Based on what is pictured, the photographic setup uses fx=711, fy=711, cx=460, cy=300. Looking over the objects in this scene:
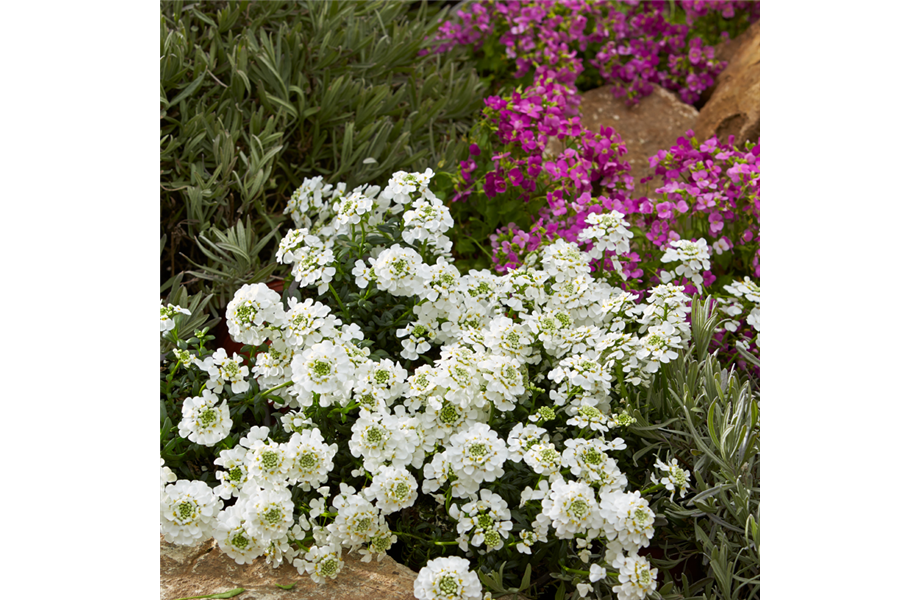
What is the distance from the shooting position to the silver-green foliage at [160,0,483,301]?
2762mm

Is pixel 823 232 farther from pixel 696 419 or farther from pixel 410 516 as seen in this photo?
pixel 410 516

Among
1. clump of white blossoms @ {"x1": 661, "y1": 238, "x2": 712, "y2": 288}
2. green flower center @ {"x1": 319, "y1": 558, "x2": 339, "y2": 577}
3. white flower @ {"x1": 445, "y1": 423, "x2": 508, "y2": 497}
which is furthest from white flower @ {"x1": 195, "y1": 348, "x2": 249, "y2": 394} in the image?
clump of white blossoms @ {"x1": 661, "y1": 238, "x2": 712, "y2": 288}

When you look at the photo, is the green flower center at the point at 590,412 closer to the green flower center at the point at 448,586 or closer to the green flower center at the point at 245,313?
the green flower center at the point at 448,586

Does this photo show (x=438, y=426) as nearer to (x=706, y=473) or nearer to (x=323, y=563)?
(x=323, y=563)

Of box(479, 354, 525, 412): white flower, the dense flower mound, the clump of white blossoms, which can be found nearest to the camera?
the dense flower mound

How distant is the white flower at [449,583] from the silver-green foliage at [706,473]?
491 mm

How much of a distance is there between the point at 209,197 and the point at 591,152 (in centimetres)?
164

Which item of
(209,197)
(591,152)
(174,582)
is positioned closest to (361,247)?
(209,197)

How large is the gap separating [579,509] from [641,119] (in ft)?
9.78

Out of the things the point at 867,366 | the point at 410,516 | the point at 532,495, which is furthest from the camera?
the point at 410,516

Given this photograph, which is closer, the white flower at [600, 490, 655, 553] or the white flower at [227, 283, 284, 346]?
the white flower at [600, 490, 655, 553]

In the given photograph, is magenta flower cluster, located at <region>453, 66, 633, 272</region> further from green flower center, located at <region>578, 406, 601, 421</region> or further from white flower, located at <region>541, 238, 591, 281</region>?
green flower center, located at <region>578, 406, 601, 421</region>

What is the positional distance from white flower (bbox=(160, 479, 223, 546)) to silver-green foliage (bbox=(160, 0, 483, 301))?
99 cm

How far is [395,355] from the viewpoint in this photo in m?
2.32
